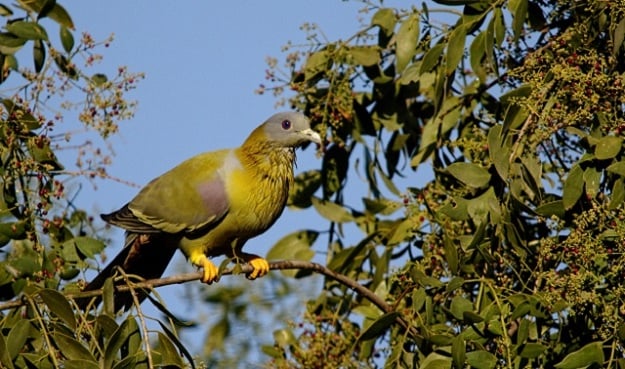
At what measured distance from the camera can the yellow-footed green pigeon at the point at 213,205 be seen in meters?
4.66

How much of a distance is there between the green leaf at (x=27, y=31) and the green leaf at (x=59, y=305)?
4.85ft

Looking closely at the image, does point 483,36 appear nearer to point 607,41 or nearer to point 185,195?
point 607,41

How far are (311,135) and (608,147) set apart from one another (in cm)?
149

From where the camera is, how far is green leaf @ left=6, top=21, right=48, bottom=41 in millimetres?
4309

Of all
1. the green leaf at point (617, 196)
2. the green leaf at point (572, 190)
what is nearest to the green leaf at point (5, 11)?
the green leaf at point (572, 190)

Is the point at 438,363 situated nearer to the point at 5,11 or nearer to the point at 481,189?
the point at 481,189

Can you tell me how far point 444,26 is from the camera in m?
4.33

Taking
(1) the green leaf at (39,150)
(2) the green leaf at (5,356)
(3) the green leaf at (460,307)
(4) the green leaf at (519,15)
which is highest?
(4) the green leaf at (519,15)

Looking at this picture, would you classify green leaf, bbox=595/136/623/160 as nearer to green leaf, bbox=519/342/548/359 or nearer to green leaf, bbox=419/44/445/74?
green leaf, bbox=519/342/548/359

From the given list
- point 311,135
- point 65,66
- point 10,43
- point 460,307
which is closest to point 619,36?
point 460,307

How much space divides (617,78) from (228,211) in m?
1.83

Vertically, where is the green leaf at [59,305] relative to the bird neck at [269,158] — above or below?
below

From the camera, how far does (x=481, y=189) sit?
392cm

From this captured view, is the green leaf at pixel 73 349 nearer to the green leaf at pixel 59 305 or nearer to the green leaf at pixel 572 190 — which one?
the green leaf at pixel 59 305
